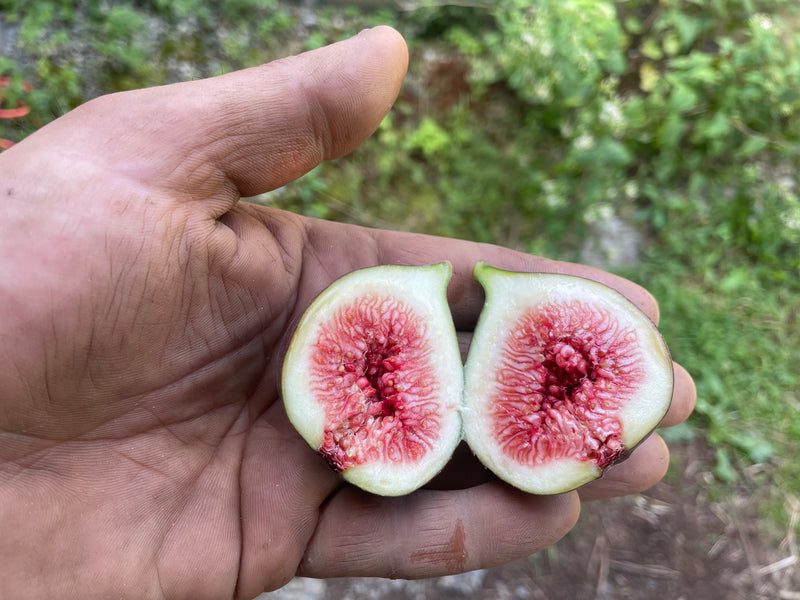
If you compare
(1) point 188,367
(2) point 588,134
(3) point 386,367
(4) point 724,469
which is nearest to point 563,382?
(3) point 386,367

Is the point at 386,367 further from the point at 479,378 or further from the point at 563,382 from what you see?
the point at 563,382

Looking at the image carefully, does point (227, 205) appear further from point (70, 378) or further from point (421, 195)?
point (421, 195)

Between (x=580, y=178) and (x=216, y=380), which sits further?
(x=580, y=178)

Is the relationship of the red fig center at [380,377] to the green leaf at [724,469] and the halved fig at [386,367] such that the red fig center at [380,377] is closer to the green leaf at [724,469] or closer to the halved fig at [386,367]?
the halved fig at [386,367]

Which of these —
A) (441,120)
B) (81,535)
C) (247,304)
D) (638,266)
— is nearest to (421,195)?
(441,120)

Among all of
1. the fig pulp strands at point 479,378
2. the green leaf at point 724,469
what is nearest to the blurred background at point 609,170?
the green leaf at point 724,469

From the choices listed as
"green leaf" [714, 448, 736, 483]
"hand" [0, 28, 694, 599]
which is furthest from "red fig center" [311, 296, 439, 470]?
"green leaf" [714, 448, 736, 483]
